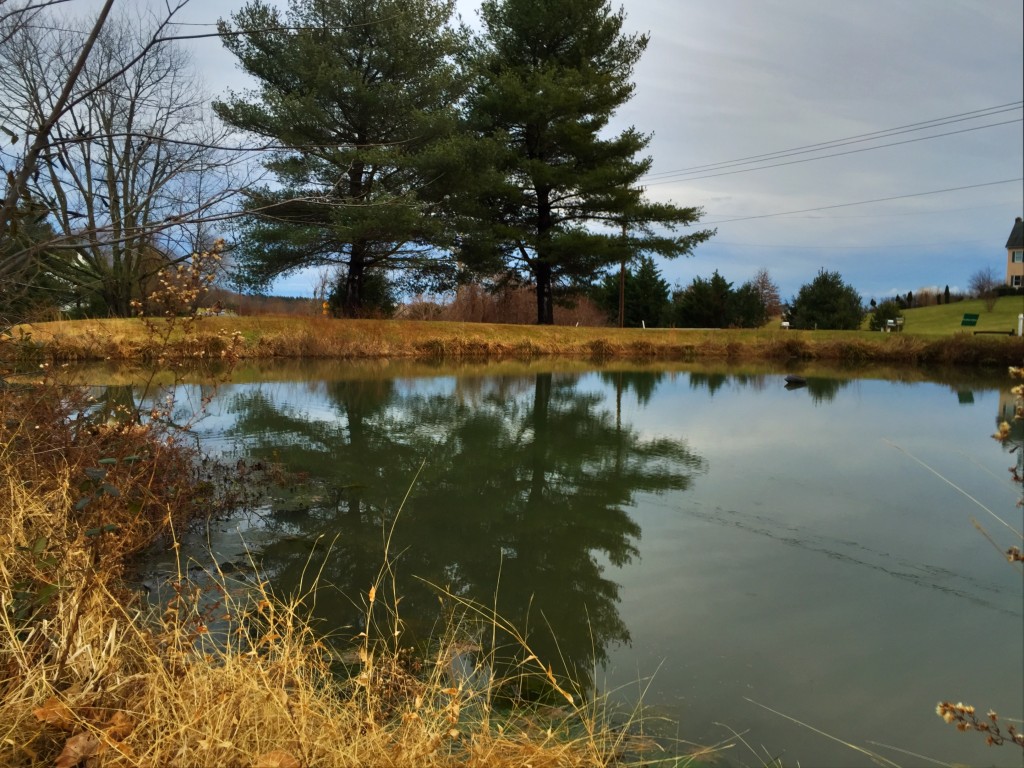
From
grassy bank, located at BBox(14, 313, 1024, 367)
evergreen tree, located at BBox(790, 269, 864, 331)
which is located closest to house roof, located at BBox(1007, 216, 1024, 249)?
evergreen tree, located at BBox(790, 269, 864, 331)

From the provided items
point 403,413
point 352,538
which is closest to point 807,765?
point 352,538

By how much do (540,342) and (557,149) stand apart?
20.7 ft

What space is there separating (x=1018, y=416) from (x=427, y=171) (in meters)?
16.8

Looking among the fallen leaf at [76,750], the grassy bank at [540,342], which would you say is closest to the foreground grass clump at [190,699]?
the fallen leaf at [76,750]

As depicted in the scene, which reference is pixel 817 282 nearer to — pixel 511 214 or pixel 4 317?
pixel 511 214

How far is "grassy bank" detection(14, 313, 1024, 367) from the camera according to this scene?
15945 mm

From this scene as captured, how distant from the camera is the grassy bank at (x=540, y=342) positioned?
52.3ft

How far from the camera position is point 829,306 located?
31172mm

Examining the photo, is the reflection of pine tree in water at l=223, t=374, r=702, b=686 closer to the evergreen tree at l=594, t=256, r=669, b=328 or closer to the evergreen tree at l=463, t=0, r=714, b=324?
the evergreen tree at l=463, t=0, r=714, b=324

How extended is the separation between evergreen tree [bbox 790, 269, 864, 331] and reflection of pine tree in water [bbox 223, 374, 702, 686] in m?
24.4

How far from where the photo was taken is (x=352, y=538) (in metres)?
4.18

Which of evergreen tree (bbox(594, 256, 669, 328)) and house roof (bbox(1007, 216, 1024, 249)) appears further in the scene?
house roof (bbox(1007, 216, 1024, 249))

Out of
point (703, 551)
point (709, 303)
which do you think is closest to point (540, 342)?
point (709, 303)

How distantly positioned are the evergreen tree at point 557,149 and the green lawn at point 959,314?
17.5 meters
